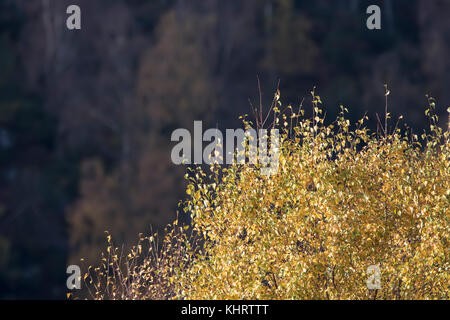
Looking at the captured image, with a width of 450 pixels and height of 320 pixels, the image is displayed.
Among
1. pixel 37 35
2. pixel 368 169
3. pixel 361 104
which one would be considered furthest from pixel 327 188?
pixel 37 35

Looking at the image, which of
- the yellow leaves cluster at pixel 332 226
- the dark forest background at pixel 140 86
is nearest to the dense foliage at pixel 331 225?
the yellow leaves cluster at pixel 332 226

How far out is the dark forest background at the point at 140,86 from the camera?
42.7m

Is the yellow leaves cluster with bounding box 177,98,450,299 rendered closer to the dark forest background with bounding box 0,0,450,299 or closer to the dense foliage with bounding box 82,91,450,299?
the dense foliage with bounding box 82,91,450,299

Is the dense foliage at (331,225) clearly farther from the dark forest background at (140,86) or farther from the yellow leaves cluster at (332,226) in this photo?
the dark forest background at (140,86)

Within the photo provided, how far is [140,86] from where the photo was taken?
158 feet

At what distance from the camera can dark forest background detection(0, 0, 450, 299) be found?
4272cm

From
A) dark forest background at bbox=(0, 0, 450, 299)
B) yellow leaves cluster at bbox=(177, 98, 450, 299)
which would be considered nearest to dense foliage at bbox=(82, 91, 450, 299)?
A: yellow leaves cluster at bbox=(177, 98, 450, 299)

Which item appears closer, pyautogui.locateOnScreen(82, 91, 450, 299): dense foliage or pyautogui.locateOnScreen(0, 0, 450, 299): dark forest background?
pyautogui.locateOnScreen(82, 91, 450, 299): dense foliage

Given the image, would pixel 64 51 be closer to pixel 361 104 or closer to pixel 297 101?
pixel 297 101

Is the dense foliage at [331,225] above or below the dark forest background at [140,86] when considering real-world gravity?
below

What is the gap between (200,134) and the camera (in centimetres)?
4500

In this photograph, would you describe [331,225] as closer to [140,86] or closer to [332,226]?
[332,226]

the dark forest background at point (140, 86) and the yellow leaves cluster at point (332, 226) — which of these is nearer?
the yellow leaves cluster at point (332, 226)

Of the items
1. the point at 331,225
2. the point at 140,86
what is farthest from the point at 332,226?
the point at 140,86
